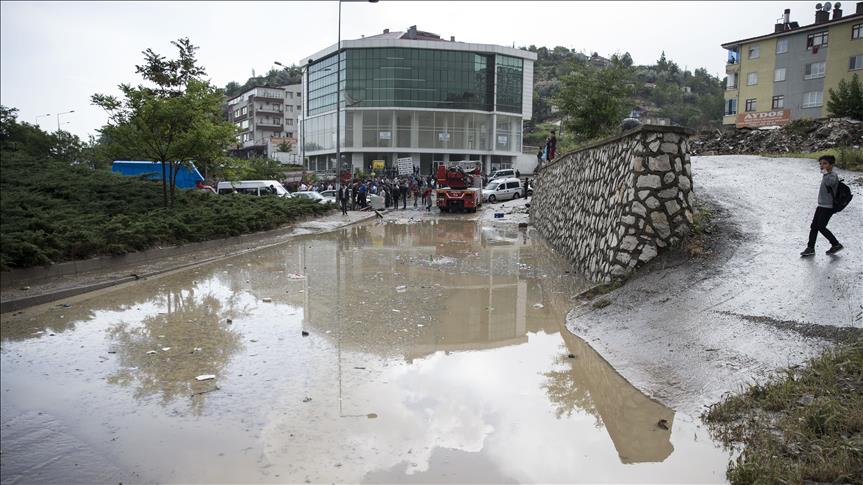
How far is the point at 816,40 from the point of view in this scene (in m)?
48.6

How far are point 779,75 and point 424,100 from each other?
36.5 m

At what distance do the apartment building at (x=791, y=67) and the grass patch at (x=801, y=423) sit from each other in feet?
171

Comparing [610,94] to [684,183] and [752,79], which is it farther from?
[752,79]

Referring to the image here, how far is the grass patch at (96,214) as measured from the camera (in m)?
8.63

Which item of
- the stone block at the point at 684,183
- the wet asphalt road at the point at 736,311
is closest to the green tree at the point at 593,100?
the wet asphalt road at the point at 736,311

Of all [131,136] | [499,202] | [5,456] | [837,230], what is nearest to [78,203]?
[131,136]

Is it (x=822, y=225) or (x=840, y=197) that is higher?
(x=840, y=197)

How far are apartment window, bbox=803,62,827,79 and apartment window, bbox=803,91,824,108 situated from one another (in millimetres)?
1411

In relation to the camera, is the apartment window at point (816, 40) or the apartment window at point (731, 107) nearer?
the apartment window at point (816, 40)

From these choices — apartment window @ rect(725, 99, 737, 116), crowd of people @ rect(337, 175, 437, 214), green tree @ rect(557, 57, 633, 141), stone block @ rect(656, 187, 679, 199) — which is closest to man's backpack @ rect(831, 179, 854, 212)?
stone block @ rect(656, 187, 679, 199)

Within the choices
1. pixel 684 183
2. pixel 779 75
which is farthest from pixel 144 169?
pixel 779 75

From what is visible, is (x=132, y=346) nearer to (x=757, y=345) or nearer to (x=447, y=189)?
(x=757, y=345)

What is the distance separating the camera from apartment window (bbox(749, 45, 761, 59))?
2093 inches

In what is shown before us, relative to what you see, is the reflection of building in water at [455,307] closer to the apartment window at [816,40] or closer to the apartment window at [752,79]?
the apartment window at [816,40]
